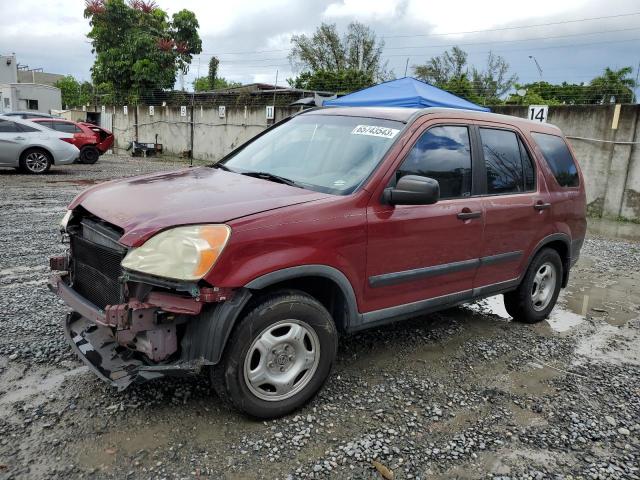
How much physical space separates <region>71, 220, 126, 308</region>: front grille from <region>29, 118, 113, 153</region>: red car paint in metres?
15.0

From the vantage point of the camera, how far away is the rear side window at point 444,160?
349 centimetres

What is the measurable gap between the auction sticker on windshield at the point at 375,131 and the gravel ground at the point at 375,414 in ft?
5.33

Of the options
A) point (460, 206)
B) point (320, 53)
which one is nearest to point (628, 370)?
point (460, 206)

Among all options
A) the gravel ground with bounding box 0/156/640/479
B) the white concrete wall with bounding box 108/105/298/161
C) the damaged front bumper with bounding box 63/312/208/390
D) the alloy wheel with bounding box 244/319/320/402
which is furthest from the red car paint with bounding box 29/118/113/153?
the alloy wheel with bounding box 244/319/320/402

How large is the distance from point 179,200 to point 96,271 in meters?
0.63

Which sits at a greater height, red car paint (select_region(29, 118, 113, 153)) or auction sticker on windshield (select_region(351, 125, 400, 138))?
auction sticker on windshield (select_region(351, 125, 400, 138))

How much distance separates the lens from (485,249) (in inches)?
156

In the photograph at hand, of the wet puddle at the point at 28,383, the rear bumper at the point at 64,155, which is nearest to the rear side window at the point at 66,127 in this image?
the rear bumper at the point at 64,155

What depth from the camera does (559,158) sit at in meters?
4.77

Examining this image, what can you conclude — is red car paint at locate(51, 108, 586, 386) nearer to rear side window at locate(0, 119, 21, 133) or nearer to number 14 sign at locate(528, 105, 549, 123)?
number 14 sign at locate(528, 105, 549, 123)

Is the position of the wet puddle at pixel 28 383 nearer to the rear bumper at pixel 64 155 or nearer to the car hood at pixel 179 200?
the car hood at pixel 179 200

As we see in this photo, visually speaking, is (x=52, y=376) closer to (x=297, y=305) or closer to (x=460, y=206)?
(x=297, y=305)

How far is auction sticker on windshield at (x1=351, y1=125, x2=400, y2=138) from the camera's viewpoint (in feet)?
11.4

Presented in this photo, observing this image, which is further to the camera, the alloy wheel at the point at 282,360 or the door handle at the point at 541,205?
the door handle at the point at 541,205
